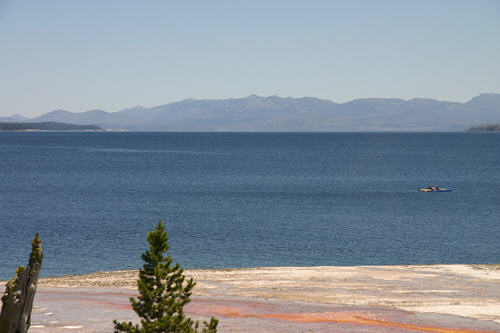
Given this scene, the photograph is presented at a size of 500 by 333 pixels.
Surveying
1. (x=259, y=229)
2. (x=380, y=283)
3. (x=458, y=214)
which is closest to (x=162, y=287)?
(x=380, y=283)

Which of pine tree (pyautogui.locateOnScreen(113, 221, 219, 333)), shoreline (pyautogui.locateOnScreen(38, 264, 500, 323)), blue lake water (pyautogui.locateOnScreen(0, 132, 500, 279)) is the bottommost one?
blue lake water (pyautogui.locateOnScreen(0, 132, 500, 279))

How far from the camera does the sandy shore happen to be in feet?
90.8

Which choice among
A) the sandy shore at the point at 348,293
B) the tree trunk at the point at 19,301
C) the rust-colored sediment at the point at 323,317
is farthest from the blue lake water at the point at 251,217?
the tree trunk at the point at 19,301

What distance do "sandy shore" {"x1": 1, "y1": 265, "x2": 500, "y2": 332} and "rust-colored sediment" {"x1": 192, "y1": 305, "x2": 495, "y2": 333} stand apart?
0.13ft

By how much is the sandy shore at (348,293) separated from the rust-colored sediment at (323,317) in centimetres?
4

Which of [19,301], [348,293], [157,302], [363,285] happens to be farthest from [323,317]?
[19,301]

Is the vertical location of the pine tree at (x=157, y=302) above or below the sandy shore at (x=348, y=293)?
above

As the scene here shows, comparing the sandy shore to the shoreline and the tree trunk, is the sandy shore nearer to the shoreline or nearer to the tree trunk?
the shoreline

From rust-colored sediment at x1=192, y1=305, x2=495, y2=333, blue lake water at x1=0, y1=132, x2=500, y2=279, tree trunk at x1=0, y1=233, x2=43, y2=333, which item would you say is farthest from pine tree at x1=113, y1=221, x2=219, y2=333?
blue lake water at x1=0, y1=132, x2=500, y2=279

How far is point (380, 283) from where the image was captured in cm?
3681

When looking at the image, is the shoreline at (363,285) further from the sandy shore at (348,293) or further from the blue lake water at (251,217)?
the blue lake water at (251,217)

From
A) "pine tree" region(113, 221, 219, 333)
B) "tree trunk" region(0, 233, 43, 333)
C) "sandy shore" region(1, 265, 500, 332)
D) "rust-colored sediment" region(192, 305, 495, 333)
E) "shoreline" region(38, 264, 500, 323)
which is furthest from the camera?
"shoreline" region(38, 264, 500, 323)

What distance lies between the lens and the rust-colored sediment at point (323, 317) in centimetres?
2622

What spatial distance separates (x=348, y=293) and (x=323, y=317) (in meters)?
6.28
